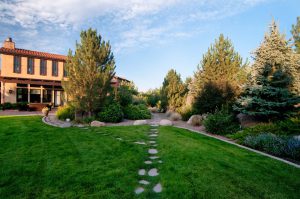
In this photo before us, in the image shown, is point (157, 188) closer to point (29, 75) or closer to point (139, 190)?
point (139, 190)

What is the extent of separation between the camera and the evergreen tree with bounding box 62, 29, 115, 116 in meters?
11.6

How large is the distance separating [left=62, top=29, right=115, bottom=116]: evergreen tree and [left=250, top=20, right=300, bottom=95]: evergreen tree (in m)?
10.1

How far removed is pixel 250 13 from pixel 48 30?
15.8m

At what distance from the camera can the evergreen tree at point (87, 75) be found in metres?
11.6

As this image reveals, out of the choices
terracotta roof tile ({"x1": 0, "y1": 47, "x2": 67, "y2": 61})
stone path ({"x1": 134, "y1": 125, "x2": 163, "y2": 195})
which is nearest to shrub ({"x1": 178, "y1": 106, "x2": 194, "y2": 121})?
stone path ({"x1": 134, "y1": 125, "x2": 163, "y2": 195})

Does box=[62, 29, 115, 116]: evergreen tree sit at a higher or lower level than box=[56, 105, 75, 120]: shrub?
higher

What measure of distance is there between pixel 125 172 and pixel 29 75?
2331 cm

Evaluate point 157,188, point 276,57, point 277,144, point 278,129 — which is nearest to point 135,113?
point 278,129

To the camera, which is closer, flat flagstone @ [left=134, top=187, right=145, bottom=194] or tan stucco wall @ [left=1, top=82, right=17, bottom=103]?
flat flagstone @ [left=134, top=187, right=145, bottom=194]

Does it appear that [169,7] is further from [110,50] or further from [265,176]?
[265,176]

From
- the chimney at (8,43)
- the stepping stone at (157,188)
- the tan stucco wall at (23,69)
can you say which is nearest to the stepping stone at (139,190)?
the stepping stone at (157,188)

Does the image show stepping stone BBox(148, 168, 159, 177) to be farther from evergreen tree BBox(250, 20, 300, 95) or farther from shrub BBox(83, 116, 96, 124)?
evergreen tree BBox(250, 20, 300, 95)

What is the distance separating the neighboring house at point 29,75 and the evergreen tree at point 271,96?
14.0 metres

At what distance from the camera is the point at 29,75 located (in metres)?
21.1
